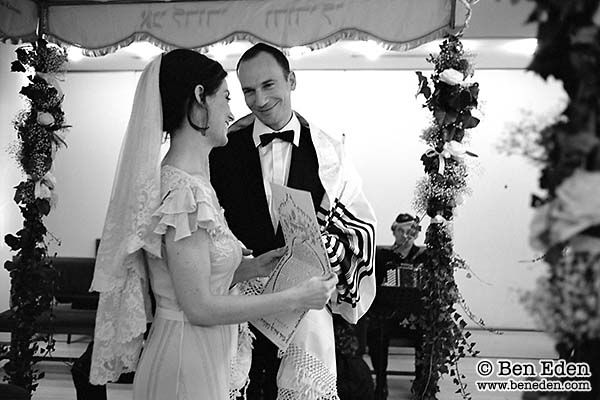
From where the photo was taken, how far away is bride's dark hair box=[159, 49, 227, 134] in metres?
2.39

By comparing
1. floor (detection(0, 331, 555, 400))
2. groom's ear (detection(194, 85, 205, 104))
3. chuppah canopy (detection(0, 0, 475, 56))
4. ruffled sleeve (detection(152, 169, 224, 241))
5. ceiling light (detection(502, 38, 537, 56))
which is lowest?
floor (detection(0, 331, 555, 400))

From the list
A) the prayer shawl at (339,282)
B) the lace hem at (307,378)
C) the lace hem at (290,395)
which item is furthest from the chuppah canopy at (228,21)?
the lace hem at (290,395)

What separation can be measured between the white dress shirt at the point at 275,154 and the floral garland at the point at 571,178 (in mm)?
2428

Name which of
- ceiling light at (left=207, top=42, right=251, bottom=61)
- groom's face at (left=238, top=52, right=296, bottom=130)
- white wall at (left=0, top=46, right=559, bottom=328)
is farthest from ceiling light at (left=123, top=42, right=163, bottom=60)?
groom's face at (left=238, top=52, right=296, bottom=130)

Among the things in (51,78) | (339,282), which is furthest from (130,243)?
(51,78)

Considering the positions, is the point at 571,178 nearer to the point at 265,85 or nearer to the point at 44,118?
the point at 265,85

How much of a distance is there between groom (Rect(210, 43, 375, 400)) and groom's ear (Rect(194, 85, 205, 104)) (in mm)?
1015

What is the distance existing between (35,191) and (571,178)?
15.8ft

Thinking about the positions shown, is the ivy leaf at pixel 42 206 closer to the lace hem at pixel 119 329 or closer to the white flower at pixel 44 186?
the white flower at pixel 44 186

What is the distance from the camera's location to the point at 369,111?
1011cm

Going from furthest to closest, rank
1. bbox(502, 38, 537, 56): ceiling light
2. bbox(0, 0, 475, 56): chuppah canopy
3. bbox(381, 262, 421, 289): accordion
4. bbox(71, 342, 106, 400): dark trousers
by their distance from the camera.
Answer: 1. bbox(502, 38, 537, 56): ceiling light
2. bbox(381, 262, 421, 289): accordion
3. bbox(0, 0, 475, 56): chuppah canopy
4. bbox(71, 342, 106, 400): dark trousers

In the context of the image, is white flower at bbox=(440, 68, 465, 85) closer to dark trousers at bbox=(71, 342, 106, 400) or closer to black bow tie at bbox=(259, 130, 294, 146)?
black bow tie at bbox=(259, 130, 294, 146)

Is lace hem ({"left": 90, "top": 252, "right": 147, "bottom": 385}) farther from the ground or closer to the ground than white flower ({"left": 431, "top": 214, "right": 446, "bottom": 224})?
closer to the ground

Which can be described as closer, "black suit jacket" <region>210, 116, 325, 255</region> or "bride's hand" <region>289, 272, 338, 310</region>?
"bride's hand" <region>289, 272, 338, 310</region>
